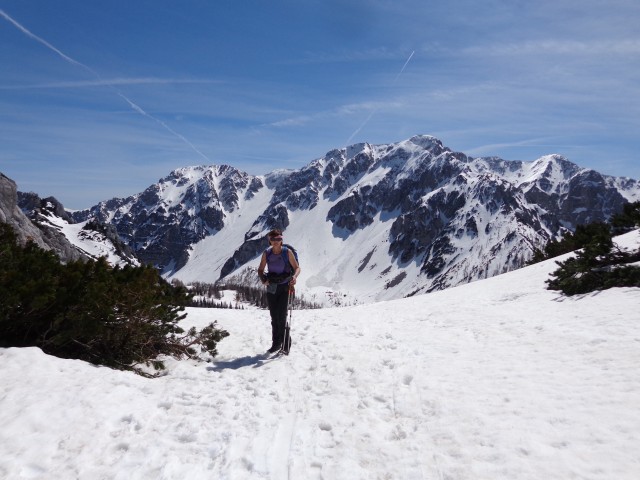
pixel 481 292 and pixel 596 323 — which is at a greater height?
pixel 481 292

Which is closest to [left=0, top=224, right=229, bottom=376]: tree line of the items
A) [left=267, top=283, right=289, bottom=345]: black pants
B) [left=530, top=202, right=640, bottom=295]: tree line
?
[left=267, top=283, right=289, bottom=345]: black pants

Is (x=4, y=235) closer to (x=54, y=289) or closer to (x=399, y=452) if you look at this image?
(x=54, y=289)

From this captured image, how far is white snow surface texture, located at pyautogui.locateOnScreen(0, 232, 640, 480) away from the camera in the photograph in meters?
5.81

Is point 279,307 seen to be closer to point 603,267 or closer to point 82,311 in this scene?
point 82,311

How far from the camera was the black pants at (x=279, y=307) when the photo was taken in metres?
11.7

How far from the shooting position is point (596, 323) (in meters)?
11.5

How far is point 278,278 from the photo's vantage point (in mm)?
11750

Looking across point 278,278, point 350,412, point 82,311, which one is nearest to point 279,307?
point 278,278

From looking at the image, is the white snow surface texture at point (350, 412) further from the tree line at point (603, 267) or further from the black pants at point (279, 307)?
the tree line at point (603, 267)

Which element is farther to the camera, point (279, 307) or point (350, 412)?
point (279, 307)

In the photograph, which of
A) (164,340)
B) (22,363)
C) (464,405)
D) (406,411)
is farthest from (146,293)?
(464,405)

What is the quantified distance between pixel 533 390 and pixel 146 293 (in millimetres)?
8834

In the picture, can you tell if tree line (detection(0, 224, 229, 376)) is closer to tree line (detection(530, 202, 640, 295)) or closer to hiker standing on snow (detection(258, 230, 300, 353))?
hiker standing on snow (detection(258, 230, 300, 353))

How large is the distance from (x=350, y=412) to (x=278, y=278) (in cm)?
481
